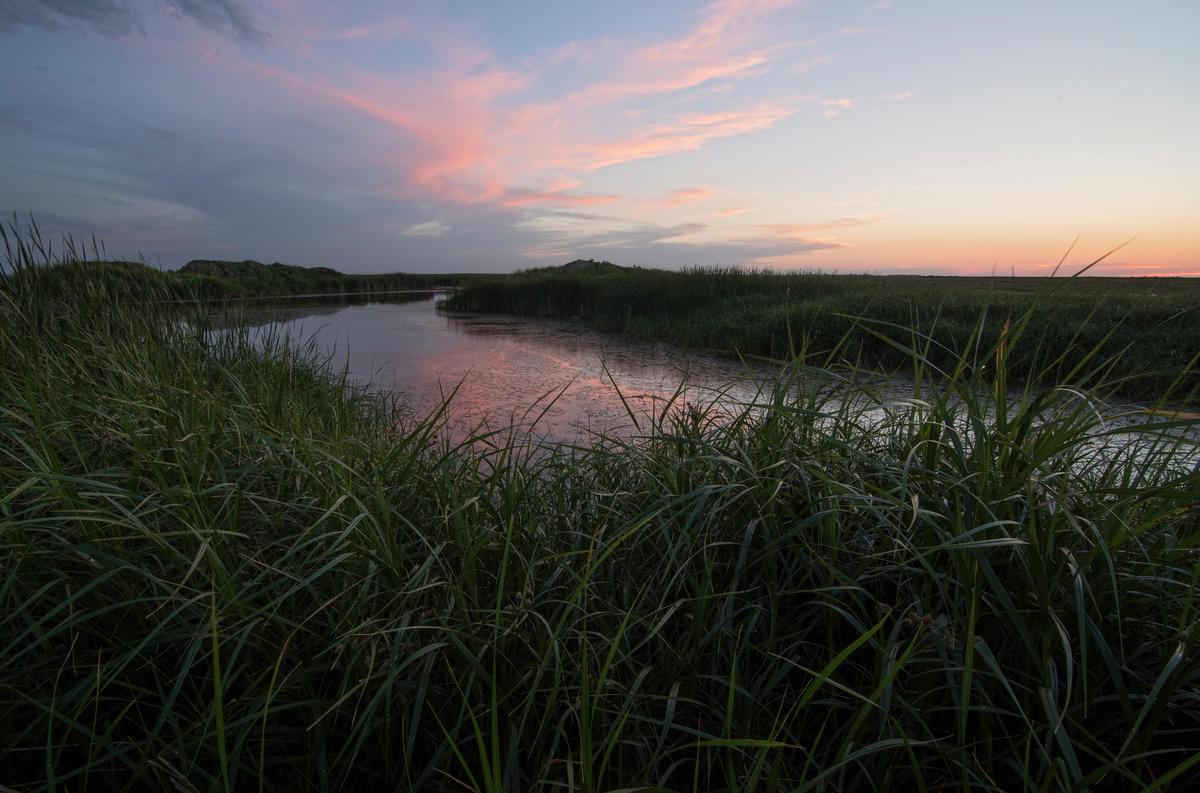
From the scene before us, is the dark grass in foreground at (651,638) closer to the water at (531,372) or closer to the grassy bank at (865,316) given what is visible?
the water at (531,372)

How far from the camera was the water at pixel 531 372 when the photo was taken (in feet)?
14.1

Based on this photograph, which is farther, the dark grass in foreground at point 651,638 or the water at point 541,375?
the water at point 541,375

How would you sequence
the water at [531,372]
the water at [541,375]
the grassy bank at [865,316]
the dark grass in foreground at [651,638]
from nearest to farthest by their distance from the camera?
the dark grass in foreground at [651,638] → the water at [541,375] → the water at [531,372] → the grassy bank at [865,316]

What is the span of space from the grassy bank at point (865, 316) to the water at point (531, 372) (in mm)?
868

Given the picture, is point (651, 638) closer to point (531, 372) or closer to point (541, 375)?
point (541, 375)

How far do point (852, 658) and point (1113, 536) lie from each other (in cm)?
62

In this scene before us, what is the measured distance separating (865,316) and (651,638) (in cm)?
716

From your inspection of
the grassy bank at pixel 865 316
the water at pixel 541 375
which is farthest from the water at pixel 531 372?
the grassy bank at pixel 865 316

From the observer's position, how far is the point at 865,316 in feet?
Result: 24.4

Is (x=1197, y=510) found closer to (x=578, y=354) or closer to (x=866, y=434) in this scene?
(x=866, y=434)

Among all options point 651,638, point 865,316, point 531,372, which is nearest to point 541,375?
point 531,372

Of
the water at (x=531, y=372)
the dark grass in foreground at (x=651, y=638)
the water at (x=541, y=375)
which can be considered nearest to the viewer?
the dark grass in foreground at (x=651, y=638)

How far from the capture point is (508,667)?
Answer: 1253 millimetres

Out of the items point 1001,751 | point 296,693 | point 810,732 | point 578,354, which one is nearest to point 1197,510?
point 1001,751
